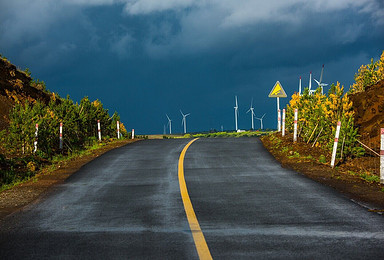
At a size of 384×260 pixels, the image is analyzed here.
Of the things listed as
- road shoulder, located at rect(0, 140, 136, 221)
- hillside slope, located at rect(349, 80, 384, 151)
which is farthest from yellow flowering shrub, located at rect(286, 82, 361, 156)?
road shoulder, located at rect(0, 140, 136, 221)

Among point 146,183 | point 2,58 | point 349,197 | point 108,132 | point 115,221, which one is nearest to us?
point 115,221

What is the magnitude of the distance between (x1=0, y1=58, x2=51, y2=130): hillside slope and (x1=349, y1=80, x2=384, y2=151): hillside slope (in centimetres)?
2246

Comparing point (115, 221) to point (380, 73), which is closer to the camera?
point (115, 221)

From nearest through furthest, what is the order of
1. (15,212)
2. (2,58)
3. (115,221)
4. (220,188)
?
1. (115,221)
2. (15,212)
3. (220,188)
4. (2,58)

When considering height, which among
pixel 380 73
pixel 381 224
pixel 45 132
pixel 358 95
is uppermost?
pixel 380 73

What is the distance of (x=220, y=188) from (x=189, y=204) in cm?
214

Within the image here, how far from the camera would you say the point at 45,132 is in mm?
22484

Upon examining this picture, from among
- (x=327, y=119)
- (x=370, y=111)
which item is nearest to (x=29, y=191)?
(x=327, y=119)

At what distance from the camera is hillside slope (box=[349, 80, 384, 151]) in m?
21.5

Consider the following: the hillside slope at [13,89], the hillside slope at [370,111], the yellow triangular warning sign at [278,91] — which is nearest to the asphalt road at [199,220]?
the hillside slope at [370,111]

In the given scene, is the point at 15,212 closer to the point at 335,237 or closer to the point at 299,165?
the point at 335,237

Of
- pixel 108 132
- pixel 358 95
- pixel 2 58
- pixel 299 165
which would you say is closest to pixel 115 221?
pixel 299 165

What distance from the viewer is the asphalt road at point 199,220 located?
532 cm

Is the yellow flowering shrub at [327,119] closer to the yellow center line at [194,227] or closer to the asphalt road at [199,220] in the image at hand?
the asphalt road at [199,220]
